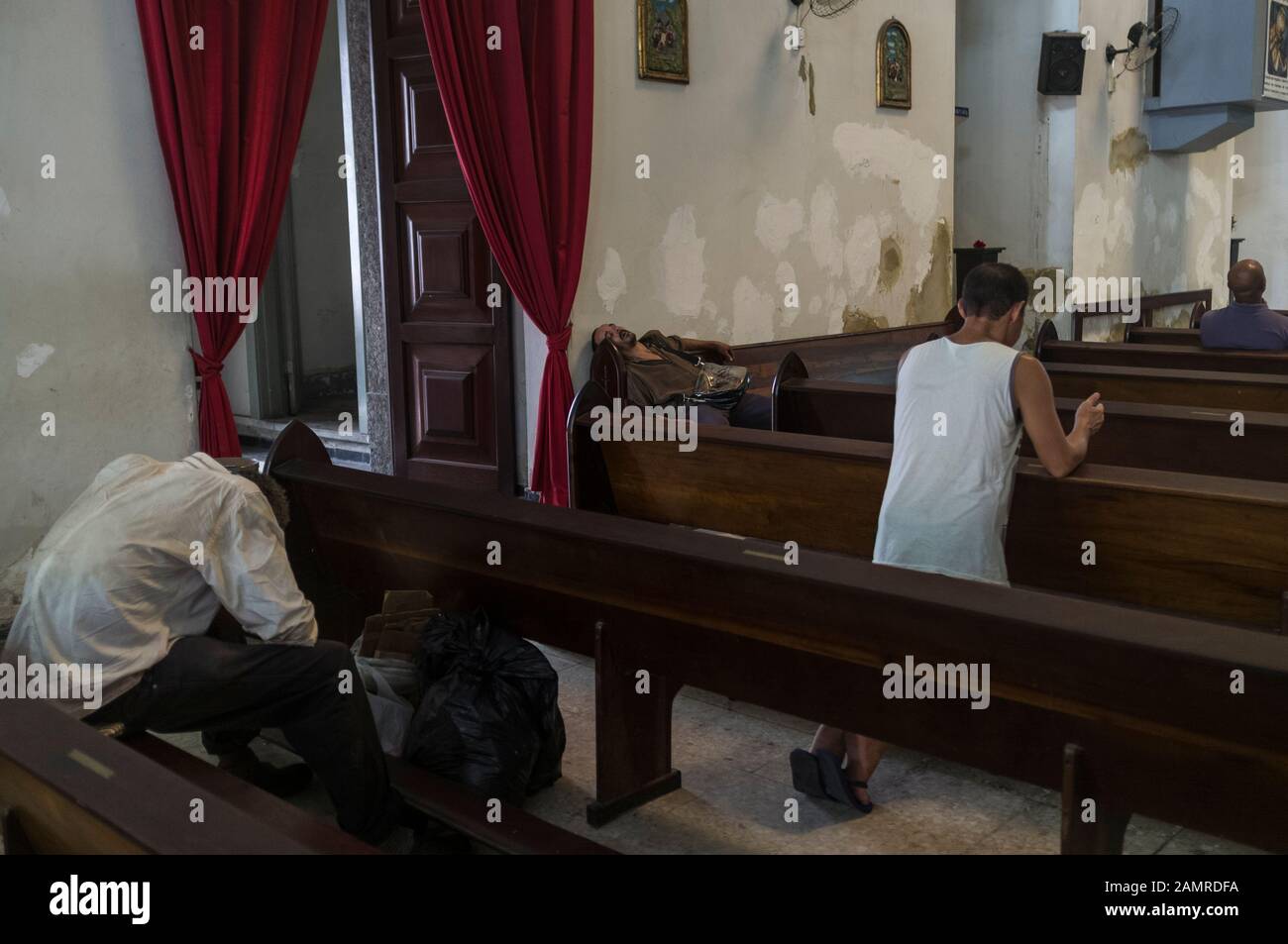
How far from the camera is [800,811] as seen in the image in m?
3.24

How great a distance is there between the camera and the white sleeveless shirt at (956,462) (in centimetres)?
310

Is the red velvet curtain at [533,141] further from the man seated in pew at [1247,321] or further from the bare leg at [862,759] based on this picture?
the man seated in pew at [1247,321]

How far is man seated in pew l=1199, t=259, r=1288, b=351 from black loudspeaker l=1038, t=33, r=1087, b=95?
4.40 meters

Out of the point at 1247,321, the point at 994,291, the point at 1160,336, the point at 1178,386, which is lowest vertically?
the point at 1178,386

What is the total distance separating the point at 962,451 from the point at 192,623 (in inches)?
75.8

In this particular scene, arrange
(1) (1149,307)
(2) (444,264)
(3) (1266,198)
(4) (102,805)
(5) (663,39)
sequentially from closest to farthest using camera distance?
(4) (102,805)
(2) (444,264)
(5) (663,39)
(1) (1149,307)
(3) (1266,198)

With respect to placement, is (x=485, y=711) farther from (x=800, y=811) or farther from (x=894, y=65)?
(x=894, y=65)

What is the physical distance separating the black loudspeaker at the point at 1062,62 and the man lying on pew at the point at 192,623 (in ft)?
32.2

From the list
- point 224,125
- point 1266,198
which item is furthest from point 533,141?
point 1266,198

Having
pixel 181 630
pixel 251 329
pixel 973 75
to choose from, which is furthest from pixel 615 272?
pixel 973 75

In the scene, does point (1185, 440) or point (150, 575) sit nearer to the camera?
point (150, 575)

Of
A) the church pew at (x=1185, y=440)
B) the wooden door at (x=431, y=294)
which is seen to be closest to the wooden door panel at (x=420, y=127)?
the wooden door at (x=431, y=294)

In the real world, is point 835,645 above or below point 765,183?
below
